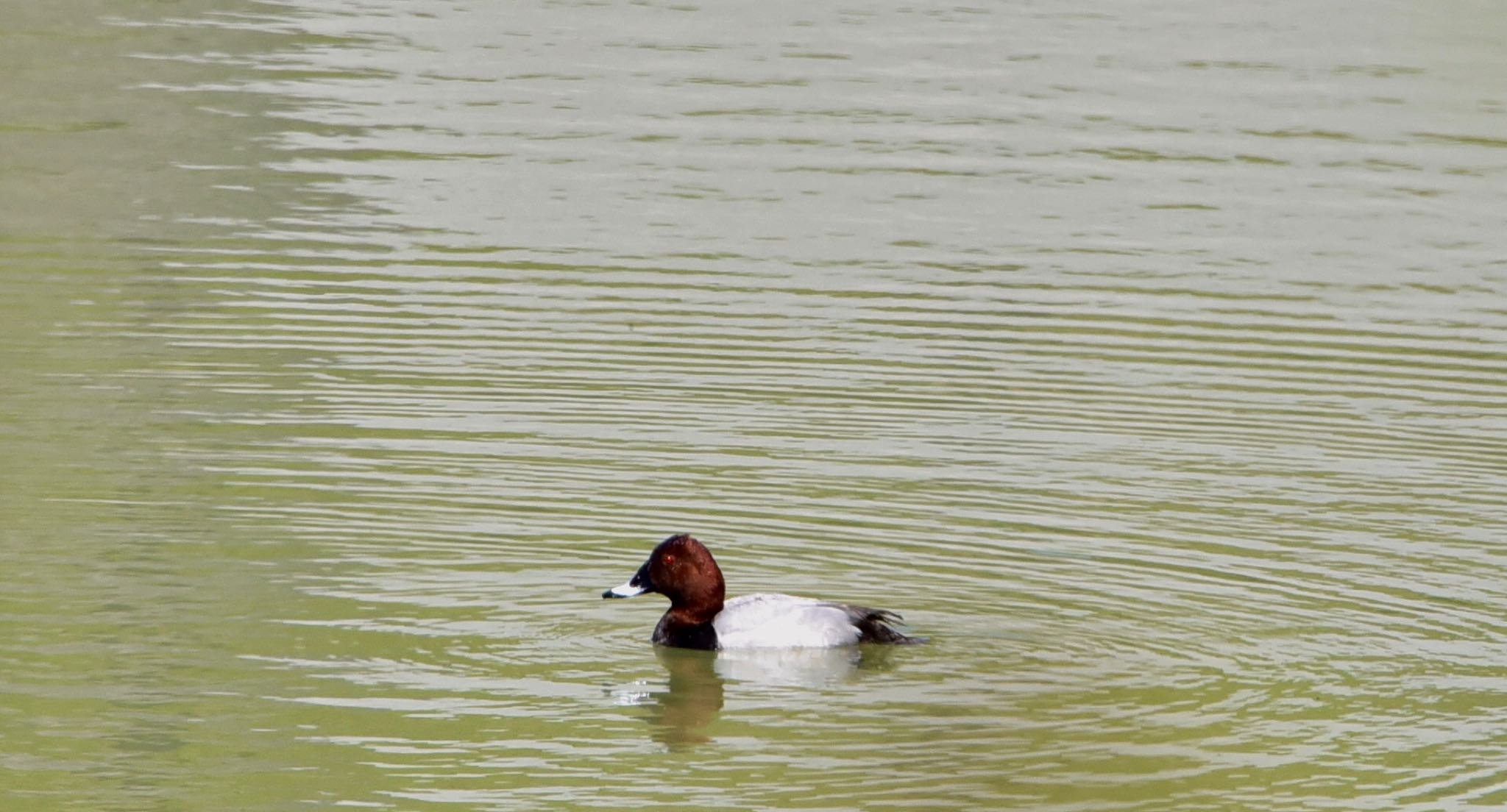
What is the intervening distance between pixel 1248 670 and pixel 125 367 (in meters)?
6.57

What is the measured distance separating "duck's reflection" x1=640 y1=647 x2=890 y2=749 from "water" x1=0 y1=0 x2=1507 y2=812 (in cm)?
3

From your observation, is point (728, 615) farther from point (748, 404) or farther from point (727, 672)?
point (748, 404)

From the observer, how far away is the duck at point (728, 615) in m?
9.42

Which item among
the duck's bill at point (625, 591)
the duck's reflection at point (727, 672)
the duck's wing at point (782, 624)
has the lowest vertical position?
the duck's reflection at point (727, 672)

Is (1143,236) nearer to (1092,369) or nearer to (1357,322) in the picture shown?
(1357,322)

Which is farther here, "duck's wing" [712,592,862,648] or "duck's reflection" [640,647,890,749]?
"duck's wing" [712,592,862,648]

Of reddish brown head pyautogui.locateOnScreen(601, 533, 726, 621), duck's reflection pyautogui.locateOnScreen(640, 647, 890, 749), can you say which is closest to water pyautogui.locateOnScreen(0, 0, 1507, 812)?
duck's reflection pyautogui.locateOnScreen(640, 647, 890, 749)

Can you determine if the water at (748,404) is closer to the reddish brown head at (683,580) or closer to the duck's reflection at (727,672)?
the duck's reflection at (727,672)

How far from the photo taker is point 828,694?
9078mm

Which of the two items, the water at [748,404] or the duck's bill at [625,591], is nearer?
the water at [748,404]

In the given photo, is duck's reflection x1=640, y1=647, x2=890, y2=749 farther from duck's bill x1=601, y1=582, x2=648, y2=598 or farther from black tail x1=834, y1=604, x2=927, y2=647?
duck's bill x1=601, y1=582, x2=648, y2=598

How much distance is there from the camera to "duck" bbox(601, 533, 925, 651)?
9.42m

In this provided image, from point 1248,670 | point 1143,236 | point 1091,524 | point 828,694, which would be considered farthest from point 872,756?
point 1143,236

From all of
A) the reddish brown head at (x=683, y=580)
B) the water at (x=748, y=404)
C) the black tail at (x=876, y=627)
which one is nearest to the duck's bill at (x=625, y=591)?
the reddish brown head at (x=683, y=580)
